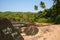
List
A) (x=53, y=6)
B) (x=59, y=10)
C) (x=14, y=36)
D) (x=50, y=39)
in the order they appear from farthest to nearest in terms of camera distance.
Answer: (x=53, y=6) < (x=59, y=10) < (x=50, y=39) < (x=14, y=36)

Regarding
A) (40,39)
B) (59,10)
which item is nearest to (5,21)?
(40,39)

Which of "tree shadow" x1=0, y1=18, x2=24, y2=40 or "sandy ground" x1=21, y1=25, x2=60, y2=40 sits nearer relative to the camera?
"tree shadow" x1=0, y1=18, x2=24, y2=40

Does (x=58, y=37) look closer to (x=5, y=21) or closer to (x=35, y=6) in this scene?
(x=5, y=21)

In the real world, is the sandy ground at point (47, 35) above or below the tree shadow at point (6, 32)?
below

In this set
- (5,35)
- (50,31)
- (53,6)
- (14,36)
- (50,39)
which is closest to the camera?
(5,35)

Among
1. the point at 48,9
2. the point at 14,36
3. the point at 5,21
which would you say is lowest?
the point at 48,9

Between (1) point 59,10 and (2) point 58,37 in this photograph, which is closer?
(2) point 58,37

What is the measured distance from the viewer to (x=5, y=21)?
4.69m

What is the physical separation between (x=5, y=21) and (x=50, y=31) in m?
7.67

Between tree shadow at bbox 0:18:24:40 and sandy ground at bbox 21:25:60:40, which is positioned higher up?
tree shadow at bbox 0:18:24:40

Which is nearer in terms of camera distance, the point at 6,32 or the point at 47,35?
the point at 6,32

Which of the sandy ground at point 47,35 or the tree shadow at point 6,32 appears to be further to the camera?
the sandy ground at point 47,35

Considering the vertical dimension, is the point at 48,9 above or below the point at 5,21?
below

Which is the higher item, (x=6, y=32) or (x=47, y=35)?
(x=6, y=32)
